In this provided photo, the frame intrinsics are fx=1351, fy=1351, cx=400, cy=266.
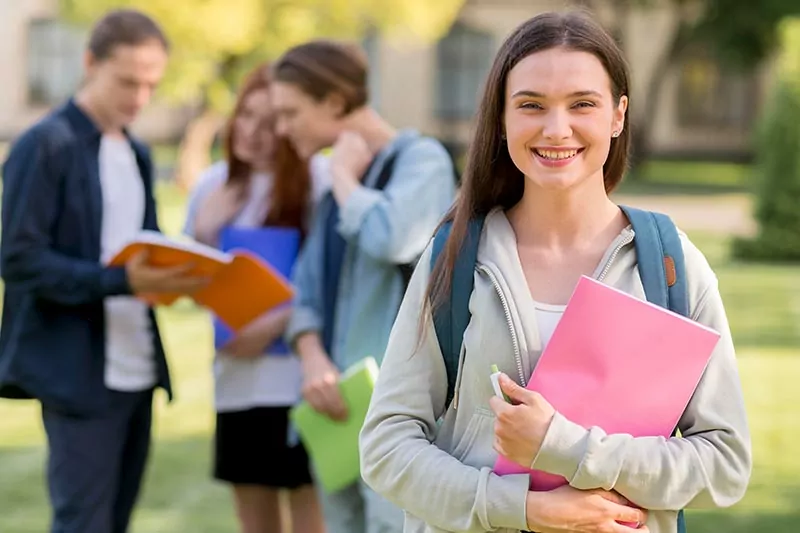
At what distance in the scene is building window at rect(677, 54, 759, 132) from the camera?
41.3 meters

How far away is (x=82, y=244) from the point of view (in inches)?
156

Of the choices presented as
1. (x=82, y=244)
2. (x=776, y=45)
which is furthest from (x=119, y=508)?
(x=776, y=45)

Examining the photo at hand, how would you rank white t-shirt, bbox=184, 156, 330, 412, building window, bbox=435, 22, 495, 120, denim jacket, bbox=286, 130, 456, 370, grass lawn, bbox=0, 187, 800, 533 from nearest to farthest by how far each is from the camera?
1. denim jacket, bbox=286, 130, 456, 370
2. white t-shirt, bbox=184, 156, 330, 412
3. grass lawn, bbox=0, 187, 800, 533
4. building window, bbox=435, 22, 495, 120

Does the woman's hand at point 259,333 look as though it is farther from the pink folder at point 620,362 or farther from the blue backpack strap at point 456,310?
the pink folder at point 620,362

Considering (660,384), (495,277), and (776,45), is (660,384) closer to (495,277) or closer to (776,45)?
(495,277)

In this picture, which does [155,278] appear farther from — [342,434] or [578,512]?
[578,512]

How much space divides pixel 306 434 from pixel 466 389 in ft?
5.07

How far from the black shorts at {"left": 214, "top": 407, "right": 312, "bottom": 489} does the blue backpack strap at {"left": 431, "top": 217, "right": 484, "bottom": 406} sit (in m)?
2.31

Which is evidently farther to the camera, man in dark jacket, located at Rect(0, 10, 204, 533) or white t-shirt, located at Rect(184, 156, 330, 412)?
white t-shirt, located at Rect(184, 156, 330, 412)

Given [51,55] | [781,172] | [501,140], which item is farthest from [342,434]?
[51,55]

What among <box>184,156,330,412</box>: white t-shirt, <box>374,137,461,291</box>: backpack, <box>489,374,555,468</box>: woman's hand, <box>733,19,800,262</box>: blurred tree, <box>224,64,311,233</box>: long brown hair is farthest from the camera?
<box>733,19,800,262</box>: blurred tree

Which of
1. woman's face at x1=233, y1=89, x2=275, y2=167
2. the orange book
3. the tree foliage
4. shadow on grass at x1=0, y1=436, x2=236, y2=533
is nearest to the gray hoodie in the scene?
the orange book

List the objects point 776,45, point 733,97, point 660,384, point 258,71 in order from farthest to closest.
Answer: point 733,97 → point 776,45 → point 258,71 → point 660,384

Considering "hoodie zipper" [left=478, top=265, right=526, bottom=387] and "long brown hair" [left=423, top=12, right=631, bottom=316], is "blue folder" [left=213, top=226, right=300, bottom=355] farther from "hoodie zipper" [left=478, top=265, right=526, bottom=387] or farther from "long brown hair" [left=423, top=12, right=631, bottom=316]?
"hoodie zipper" [left=478, top=265, right=526, bottom=387]
